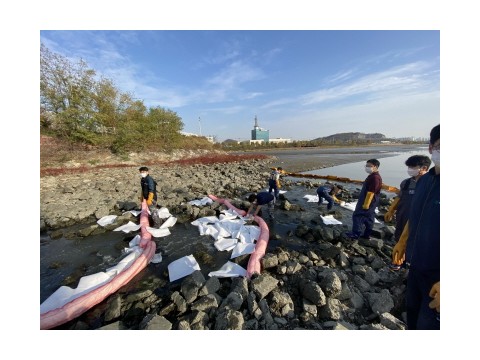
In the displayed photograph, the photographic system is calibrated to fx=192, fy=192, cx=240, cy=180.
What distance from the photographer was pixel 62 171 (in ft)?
42.0

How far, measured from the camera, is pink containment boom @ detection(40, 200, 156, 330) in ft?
8.78

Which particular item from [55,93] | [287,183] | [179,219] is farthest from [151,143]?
[179,219]

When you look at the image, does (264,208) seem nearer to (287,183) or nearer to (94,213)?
(287,183)

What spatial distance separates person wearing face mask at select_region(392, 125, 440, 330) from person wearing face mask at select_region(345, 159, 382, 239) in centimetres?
257

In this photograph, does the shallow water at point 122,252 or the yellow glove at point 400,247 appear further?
the shallow water at point 122,252

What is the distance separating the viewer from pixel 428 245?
6.11 feet

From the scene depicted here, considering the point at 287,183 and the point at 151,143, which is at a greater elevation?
the point at 151,143

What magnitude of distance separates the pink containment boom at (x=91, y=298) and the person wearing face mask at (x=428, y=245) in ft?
14.0

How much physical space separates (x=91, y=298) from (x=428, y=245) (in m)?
4.47

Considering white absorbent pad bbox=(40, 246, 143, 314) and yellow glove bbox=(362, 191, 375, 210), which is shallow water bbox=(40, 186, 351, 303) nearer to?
white absorbent pad bbox=(40, 246, 143, 314)

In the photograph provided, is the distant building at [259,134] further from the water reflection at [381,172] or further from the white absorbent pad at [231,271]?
the white absorbent pad at [231,271]

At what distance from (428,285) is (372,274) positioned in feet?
5.89

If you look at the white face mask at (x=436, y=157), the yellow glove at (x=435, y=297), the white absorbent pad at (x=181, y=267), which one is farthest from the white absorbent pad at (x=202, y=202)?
the white face mask at (x=436, y=157)

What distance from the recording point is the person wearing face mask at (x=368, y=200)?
4.38 m
